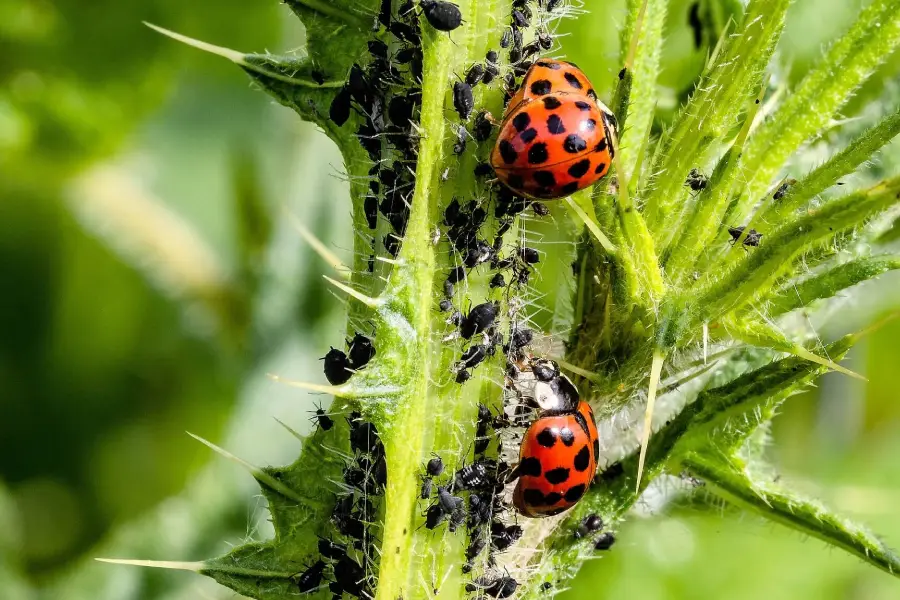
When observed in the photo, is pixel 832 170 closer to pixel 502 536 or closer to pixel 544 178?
pixel 544 178

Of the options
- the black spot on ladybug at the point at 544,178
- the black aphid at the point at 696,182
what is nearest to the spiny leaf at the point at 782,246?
the black aphid at the point at 696,182

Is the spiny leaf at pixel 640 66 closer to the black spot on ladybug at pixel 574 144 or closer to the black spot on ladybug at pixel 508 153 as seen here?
the black spot on ladybug at pixel 574 144

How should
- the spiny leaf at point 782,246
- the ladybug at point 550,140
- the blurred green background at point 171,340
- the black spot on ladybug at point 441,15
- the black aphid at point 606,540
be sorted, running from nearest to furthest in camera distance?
the spiny leaf at point 782,246
the black spot on ladybug at point 441,15
the ladybug at point 550,140
the black aphid at point 606,540
the blurred green background at point 171,340

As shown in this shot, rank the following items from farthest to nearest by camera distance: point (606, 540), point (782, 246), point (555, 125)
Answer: point (606, 540), point (555, 125), point (782, 246)

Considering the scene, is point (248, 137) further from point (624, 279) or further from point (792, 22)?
point (624, 279)

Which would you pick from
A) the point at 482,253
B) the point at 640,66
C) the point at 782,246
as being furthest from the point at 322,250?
the point at 782,246

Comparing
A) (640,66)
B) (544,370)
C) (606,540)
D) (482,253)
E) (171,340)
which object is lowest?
(171,340)

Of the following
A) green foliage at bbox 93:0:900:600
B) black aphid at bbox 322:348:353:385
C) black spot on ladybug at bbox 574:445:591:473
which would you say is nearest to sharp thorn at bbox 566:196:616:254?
green foliage at bbox 93:0:900:600
